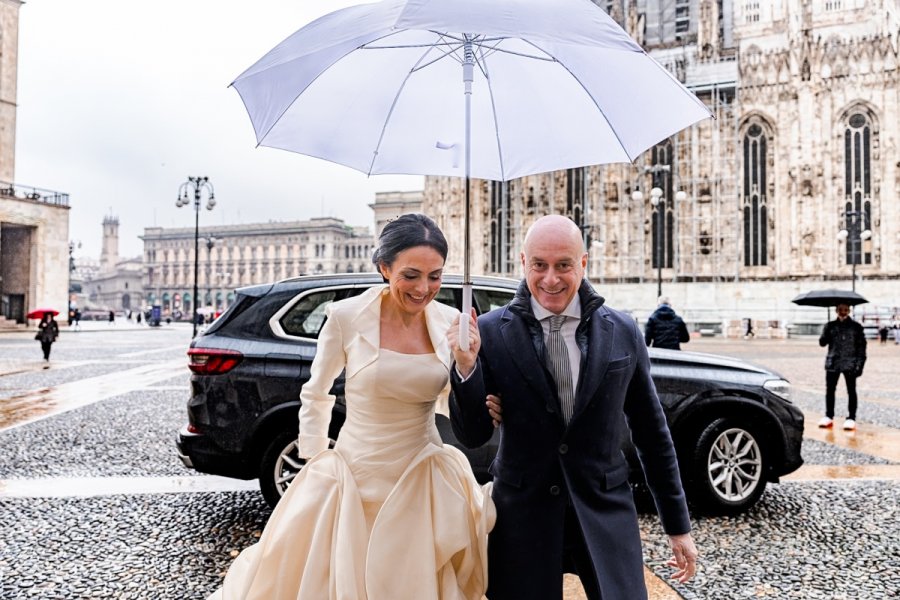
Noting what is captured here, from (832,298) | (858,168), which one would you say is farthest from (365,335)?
(858,168)

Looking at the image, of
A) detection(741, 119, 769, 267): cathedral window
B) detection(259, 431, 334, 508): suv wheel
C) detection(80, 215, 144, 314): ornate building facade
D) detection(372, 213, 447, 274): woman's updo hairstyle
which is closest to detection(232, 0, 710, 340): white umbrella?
detection(372, 213, 447, 274): woman's updo hairstyle

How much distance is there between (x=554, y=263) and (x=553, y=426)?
45 cm

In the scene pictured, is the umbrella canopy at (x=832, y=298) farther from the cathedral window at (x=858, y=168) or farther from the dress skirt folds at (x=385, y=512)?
the cathedral window at (x=858, y=168)

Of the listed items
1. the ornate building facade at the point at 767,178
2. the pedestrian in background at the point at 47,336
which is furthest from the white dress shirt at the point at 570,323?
the ornate building facade at the point at 767,178

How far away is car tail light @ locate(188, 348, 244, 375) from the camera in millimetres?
4258

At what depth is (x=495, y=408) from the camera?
189 centimetres

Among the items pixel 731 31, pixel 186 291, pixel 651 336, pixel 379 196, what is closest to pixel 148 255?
pixel 186 291

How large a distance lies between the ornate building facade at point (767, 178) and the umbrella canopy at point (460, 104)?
3113cm

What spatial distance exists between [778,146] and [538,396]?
37692 mm

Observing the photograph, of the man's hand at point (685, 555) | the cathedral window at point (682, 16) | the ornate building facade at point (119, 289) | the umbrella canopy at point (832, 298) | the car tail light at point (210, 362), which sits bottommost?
the man's hand at point (685, 555)

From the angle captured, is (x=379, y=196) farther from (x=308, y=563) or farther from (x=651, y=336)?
(x=308, y=563)

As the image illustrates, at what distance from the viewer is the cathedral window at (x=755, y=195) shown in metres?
35.7

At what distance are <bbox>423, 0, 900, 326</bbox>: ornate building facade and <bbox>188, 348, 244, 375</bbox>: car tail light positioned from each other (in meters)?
30.3

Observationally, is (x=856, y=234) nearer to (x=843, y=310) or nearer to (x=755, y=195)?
(x=755, y=195)
